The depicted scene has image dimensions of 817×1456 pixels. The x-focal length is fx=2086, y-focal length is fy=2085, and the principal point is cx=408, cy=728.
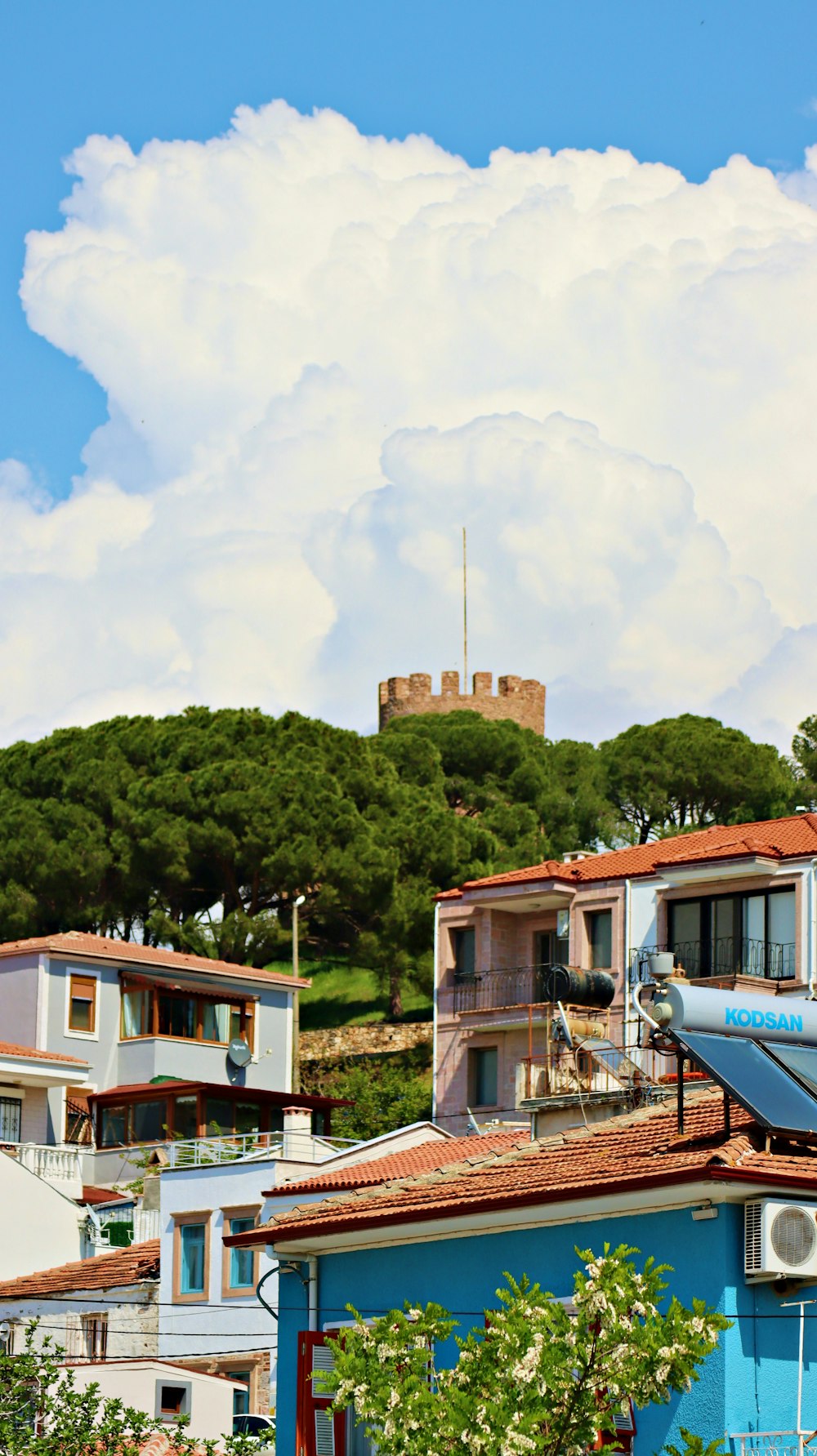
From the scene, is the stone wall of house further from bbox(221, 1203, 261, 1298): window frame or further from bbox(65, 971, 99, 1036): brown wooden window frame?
bbox(221, 1203, 261, 1298): window frame

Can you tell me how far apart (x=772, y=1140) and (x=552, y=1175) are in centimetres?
209

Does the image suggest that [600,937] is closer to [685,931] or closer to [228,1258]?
[685,931]

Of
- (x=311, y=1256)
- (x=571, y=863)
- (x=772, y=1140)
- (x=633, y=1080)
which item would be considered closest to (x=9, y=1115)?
(x=571, y=863)

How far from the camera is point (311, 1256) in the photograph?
18984 mm

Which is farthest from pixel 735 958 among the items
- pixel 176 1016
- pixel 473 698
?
pixel 473 698

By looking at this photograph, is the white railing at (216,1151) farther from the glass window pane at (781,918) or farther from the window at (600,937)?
the glass window pane at (781,918)

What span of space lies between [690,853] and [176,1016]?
14.8 m

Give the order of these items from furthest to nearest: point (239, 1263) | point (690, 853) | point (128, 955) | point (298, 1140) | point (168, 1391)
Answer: point (128, 955) < point (690, 853) < point (298, 1140) < point (239, 1263) < point (168, 1391)

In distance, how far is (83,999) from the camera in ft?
180

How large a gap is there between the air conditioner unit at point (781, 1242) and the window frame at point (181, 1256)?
70.1 ft

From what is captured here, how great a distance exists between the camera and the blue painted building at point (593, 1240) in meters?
15.5

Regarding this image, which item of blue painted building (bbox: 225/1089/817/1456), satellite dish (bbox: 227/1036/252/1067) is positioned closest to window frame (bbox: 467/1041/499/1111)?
satellite dish (bbox: 227/1036/252/1067)

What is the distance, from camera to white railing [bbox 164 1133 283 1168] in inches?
1468

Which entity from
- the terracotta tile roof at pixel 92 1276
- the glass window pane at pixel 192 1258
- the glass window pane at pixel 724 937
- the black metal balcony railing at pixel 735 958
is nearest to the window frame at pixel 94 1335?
the terracotta tile roof at pixel 92 1276
